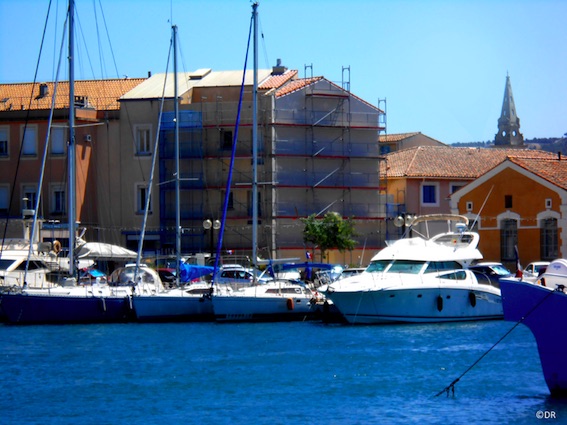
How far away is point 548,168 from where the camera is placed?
60.8m

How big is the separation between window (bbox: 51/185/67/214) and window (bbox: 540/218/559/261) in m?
25.2

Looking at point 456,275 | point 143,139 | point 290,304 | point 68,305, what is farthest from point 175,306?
point 143,139

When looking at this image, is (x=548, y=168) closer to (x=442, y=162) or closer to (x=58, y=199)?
(x=442, y=162)

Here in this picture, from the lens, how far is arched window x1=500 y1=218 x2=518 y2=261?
60656mm

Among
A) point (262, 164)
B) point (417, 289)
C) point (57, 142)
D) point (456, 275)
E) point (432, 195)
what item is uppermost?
point (57, 142)

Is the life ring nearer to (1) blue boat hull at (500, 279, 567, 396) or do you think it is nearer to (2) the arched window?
(2) the arched window

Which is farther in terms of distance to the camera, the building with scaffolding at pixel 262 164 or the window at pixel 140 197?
the window at pixel 140 197

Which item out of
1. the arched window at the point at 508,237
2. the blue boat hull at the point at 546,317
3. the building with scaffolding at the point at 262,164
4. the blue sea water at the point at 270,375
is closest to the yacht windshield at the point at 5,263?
the blue sea water at the point at 270,375

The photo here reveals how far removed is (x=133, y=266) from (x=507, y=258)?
20201 mm

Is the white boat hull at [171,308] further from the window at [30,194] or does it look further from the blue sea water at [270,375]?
the window at [30,194]

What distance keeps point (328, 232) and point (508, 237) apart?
9.29 meters

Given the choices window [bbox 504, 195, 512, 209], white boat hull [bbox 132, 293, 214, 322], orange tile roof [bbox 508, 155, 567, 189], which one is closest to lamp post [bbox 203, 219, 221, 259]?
white boat hull [bbox 132, 293, 214, 322]

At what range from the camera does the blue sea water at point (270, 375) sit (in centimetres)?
2686

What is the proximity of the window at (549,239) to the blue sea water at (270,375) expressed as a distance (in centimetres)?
1545
